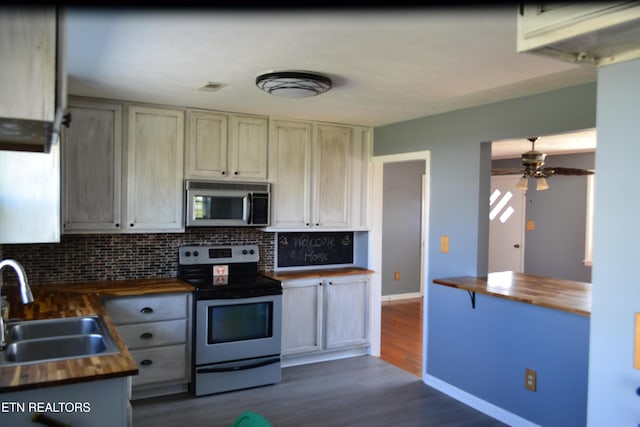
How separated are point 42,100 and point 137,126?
2867mm

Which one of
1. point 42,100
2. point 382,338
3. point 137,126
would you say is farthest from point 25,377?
point 382,338

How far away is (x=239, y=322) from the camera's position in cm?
375

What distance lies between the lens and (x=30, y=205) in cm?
290

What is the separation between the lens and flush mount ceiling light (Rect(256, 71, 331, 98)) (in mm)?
2721

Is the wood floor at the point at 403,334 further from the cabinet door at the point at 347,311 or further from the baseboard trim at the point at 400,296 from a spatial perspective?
the cabinet door at the point at 347,311

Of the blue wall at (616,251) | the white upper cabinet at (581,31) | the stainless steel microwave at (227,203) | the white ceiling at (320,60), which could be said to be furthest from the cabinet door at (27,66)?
the stainless steel microwave at (227,203)

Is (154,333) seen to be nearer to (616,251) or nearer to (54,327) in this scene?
(54,327)

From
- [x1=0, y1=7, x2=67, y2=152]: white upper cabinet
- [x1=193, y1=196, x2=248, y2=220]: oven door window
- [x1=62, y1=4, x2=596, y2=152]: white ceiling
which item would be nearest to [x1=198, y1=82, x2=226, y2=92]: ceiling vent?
[x1=62, y1=4, x2=596, y2=152]: white ceiling

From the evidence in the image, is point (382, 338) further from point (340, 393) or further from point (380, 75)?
point (380, 75)

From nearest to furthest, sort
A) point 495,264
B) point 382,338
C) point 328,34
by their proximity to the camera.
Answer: point 328,34, point 382,338, point 495,264

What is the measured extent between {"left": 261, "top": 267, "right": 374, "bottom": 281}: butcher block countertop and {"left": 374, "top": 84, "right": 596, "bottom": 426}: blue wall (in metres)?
0.79

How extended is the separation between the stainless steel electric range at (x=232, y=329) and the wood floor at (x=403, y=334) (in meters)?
1.25

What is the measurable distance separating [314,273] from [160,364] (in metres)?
1.51

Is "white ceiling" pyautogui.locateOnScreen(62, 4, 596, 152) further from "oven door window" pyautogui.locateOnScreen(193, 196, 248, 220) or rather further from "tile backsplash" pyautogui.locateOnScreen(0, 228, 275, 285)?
"tile backsplash" pyautogui.locateOnScreen(0, 228, 275, 285)
